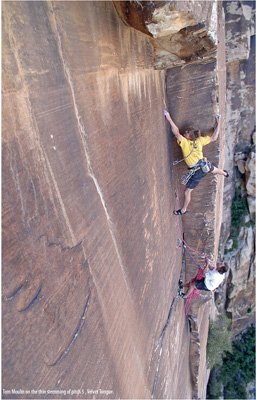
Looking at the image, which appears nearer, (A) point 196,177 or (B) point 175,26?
(B) point 175,26

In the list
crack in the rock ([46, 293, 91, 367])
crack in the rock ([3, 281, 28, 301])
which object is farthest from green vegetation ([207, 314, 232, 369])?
crack in the rock ([3, 281, 28, 301])

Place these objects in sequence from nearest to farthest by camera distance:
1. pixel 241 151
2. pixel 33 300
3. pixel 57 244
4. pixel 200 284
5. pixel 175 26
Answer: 1. pixel 33 300
2. pixel 57 244
3. pixel 175 26
4. pixel 200 284
5. pixel 241 151

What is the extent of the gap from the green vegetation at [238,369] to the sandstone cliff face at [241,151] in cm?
70

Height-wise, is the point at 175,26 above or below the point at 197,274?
above

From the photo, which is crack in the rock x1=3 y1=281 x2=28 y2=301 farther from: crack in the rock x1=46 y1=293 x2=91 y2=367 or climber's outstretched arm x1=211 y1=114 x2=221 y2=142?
climber's outstretched arm x1=211 y1=114 x2=221 y2=142

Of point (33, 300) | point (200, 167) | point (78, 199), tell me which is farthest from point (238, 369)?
point (33, 300)

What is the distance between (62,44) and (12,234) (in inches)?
52.6

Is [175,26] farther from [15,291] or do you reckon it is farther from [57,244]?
[15,291]

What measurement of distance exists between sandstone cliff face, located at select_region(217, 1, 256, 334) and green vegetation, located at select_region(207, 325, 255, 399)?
703 millimetres

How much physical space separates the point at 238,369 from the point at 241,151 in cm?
789

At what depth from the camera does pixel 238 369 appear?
12.7 meters

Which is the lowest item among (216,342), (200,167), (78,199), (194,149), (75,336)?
(216,342)

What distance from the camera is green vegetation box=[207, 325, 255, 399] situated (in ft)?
41.4

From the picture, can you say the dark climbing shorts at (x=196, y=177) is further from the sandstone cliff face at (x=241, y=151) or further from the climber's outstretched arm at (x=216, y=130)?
the sandstone cliff face at (x=241, y=151)
